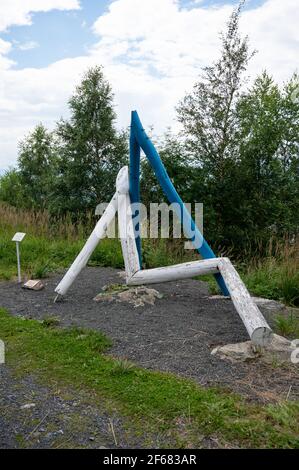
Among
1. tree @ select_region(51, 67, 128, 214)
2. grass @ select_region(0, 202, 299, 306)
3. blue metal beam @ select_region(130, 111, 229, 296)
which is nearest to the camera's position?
blue metal beam @ select_region(130, 111, 229, 296)

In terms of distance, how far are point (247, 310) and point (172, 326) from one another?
2.53 feet

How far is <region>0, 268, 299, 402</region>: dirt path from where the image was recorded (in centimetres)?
304

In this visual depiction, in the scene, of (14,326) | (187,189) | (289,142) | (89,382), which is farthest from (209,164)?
(89,382)

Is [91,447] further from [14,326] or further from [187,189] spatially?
[187,189]

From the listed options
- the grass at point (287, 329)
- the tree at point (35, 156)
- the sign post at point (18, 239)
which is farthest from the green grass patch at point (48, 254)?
the tree at point (35, 156)

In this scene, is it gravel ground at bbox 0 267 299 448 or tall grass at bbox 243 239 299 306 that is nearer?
gravel ground at bbox 0 267 299 448

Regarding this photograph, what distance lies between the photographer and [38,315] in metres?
4.61

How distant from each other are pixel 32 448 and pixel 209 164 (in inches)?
412

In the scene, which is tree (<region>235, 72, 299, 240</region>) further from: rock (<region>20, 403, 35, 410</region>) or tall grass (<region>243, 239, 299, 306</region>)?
rock (<region>20, 403, 35, 410</region>)

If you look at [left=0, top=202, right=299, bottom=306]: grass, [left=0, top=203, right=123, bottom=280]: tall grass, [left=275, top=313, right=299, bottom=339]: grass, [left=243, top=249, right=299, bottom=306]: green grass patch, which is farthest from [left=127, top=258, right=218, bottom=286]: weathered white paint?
[left=0, top=203, right=123, bottom=280]: tall grass

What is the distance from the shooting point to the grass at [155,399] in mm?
2352

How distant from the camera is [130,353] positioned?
11.5 ft

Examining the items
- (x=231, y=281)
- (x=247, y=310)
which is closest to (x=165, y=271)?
(x=231, y=281)

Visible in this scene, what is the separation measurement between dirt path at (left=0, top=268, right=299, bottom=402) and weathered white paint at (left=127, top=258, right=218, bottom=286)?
0.35 meters
